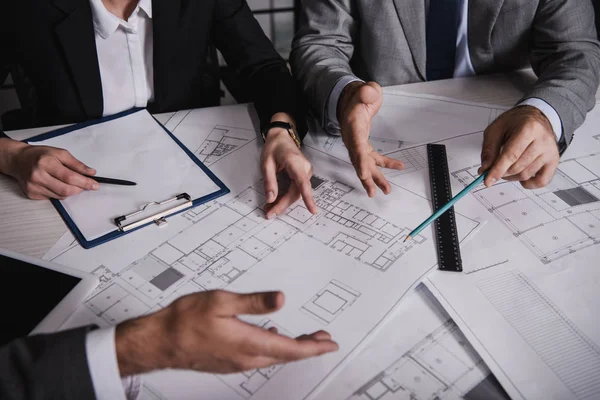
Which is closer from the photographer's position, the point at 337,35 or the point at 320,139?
the point at 320,139

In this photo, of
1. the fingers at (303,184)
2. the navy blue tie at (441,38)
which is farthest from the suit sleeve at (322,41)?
the fingers at (303,184)

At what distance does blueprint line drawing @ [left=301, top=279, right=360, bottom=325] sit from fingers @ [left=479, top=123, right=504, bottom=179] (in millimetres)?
411

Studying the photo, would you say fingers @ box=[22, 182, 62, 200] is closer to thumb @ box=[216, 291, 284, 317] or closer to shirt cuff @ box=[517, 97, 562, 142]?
thumb @ box=[216, 291, 284, 317]

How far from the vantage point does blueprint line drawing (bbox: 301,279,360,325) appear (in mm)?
746

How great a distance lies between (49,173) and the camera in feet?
3.10

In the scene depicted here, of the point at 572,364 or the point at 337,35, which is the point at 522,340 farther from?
the point at 337,35

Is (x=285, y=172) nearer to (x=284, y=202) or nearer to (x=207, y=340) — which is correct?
(x=284, y=202)

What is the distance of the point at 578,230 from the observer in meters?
0.91

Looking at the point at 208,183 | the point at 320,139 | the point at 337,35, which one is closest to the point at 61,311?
the point at 208,183

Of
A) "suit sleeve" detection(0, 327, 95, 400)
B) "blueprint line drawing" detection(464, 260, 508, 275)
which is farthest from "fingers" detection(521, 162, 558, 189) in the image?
"suit sleeve" detection(0, 327, 95, 400)

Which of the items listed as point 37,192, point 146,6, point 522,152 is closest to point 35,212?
point 37,192

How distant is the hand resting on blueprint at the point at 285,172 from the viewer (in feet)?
3.10

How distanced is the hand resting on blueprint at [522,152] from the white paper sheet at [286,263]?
129 millimetres

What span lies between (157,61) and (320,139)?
54cm
